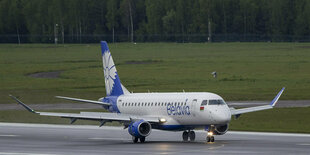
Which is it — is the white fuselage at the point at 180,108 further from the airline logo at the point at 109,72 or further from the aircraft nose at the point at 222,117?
the airline logo at the point at 109,72

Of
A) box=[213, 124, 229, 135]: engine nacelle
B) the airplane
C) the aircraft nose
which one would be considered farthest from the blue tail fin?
the aircraft nose

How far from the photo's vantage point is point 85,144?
50406 mm

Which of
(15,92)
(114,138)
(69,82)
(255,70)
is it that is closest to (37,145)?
(114,138)

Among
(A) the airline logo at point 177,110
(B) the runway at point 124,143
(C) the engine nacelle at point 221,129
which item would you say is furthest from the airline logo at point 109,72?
(C) the engine nacelle at point 221,129

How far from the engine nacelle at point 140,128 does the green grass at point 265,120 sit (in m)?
13.7

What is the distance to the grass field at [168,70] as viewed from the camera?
97.2 meters

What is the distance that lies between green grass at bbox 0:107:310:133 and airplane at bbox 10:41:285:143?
10.1 meters

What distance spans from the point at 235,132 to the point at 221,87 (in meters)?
40.0

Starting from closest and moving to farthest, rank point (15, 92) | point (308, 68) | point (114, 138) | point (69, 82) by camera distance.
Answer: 1. point (114, 138)
2. point (15, 92)
3. point (69, 82)
4. point (308, 68)

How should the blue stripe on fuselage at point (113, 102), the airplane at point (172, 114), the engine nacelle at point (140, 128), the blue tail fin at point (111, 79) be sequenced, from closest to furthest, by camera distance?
the airplane at point (172, 114) → the engine nacelle at point (140, 128) → the blue stripe on fuselage at point (113, 102) → the blue tail fin at point (111, 79)

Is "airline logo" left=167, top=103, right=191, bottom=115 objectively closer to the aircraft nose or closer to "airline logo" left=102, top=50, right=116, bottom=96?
the aircraft nose

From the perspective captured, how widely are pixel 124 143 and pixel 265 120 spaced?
1978 cm

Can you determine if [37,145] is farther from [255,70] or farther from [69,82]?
[255,70]

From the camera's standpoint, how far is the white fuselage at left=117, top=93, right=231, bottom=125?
48625mm
